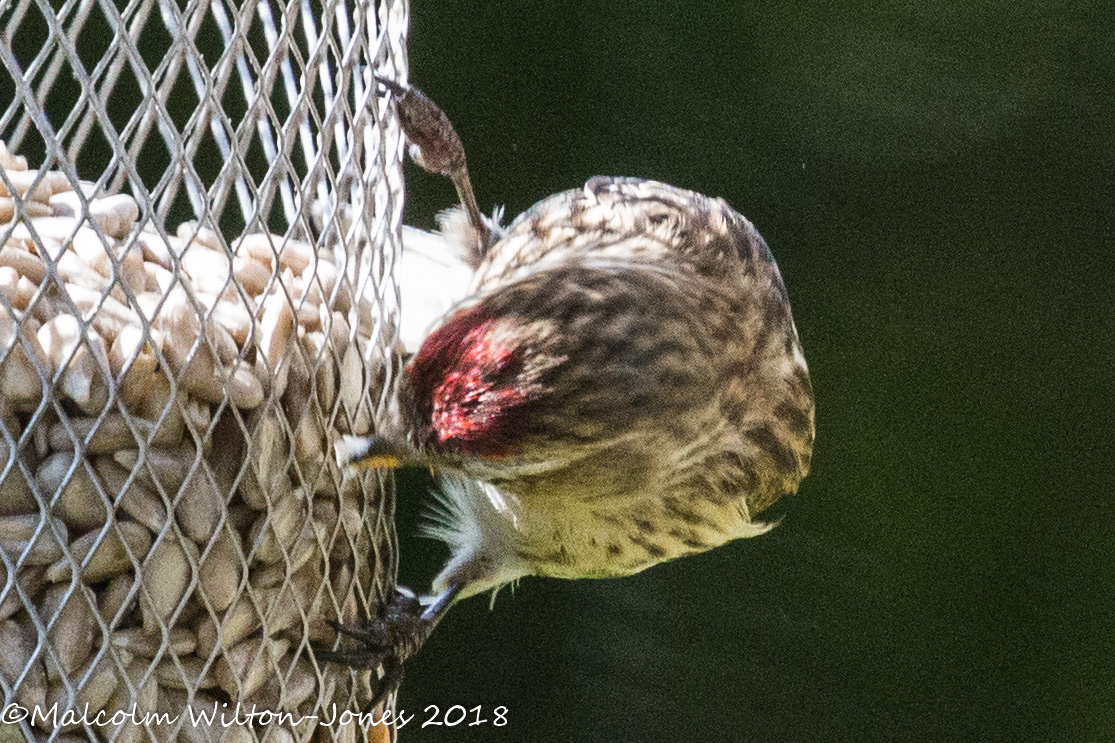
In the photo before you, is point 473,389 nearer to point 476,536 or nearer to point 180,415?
point 180,415

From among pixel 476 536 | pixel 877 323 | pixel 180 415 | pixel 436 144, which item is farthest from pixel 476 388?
pixel 877 323

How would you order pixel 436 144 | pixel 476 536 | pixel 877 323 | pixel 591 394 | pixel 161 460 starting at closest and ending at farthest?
pixel 161 460
pixel 591 394
pixel 476 536
pixel 436 144
pixel 877 323

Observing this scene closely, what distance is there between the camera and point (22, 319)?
701 mm

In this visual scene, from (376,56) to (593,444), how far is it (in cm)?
35

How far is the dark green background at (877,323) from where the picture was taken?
164 centimetres

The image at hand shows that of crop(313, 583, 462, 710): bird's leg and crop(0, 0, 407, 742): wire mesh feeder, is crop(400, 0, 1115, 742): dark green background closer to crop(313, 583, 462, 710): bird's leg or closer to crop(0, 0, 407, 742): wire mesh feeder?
crop(313, 583, 462, 710): bird's leg

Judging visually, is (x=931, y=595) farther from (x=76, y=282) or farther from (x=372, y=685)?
(x=76, y=282)

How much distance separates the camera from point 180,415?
0.77m

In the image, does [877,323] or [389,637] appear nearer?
[389,637]

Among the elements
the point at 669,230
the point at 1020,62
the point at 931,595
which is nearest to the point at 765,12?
the point at 1020,62

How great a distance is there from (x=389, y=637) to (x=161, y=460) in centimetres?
28

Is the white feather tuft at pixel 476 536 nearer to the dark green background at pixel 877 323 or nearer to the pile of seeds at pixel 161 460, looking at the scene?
the pile of seeds at pixel 161 460

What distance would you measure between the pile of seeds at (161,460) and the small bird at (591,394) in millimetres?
65

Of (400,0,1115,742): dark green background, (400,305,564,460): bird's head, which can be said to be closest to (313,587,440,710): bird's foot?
(400,305,564,460): bird's head
